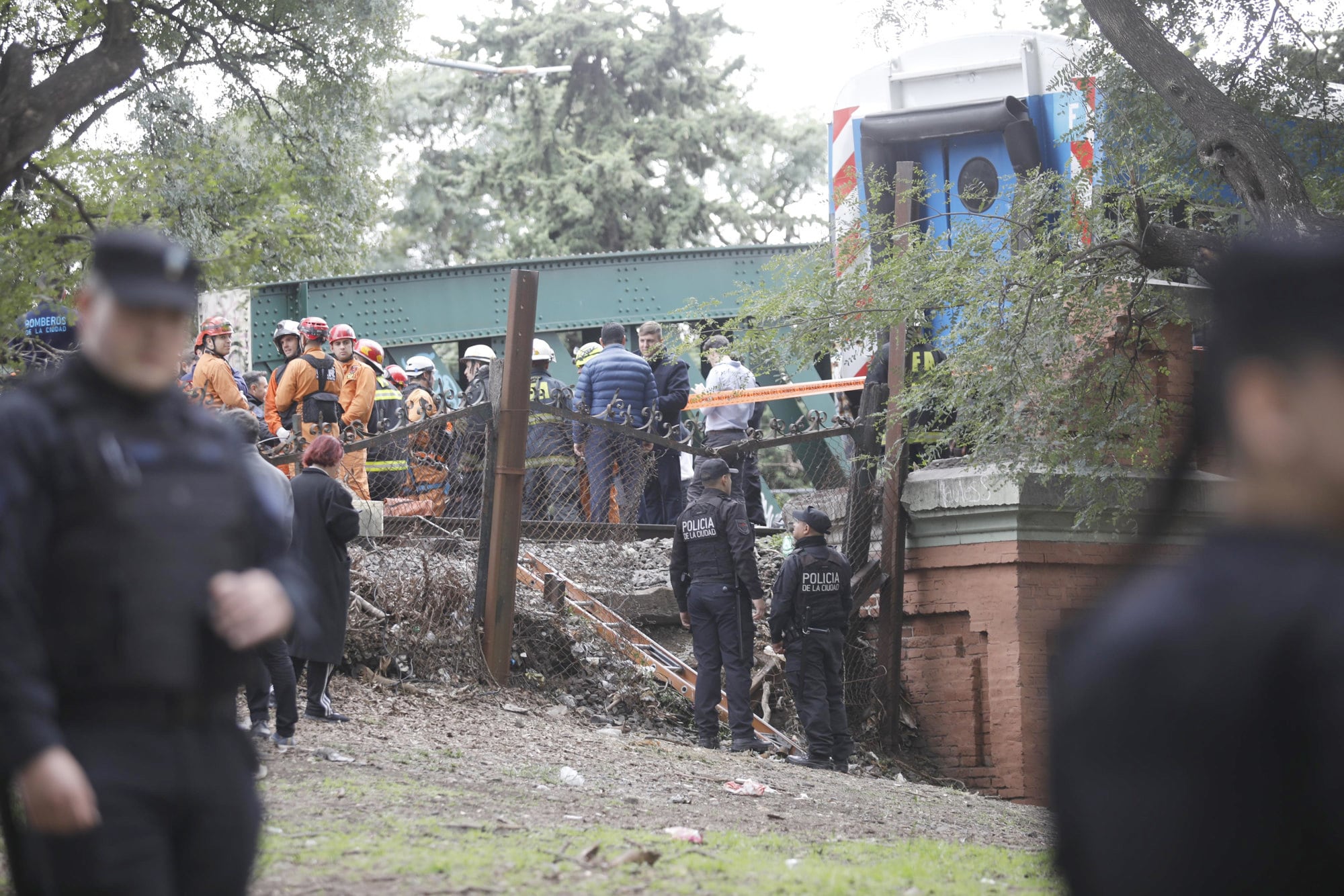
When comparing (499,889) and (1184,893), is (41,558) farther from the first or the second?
(499,889)

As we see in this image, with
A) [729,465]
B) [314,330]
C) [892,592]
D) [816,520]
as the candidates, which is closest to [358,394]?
[314,330]

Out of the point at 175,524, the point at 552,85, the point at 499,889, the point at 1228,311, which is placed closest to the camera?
the point at 1228,311

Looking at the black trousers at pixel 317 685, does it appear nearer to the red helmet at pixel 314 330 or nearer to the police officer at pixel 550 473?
the police officer at pixel 550 473

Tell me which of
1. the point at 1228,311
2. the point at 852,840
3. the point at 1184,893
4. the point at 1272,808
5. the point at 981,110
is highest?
the point at 981,110

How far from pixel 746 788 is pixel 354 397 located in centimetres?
506

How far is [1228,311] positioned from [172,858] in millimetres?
2015

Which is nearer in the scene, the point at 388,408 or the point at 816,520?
the point at 816,520

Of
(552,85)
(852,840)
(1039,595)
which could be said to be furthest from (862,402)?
(552,85)

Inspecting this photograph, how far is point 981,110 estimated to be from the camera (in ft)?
39.1

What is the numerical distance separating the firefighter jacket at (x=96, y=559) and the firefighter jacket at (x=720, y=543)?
706 centimetres

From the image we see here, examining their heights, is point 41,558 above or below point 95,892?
above

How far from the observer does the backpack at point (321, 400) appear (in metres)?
10.8

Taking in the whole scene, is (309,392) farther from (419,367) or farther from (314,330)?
(419,367)

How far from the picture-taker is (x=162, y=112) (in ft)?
43.8
